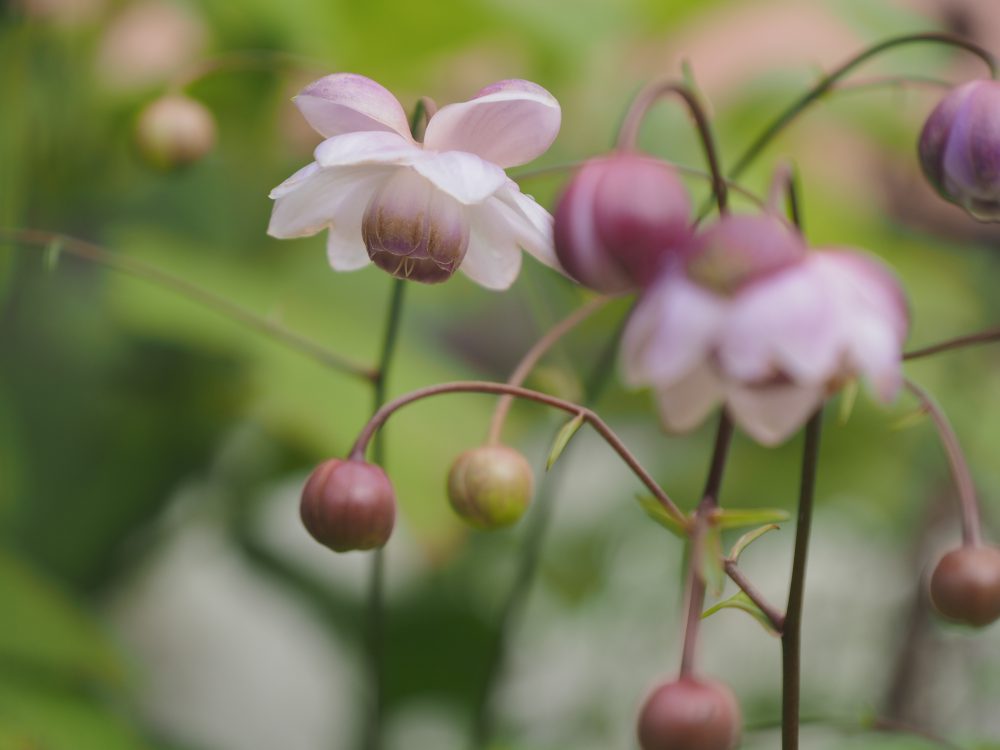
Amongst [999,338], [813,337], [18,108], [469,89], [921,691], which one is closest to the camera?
[813,337]

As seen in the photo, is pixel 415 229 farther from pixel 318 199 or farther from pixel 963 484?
pixel 963 484

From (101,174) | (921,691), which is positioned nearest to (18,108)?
(101,174)

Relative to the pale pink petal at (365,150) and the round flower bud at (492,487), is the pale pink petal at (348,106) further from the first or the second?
the round flower bud at (492,487)

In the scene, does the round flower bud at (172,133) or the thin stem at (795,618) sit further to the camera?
the round flower bud at (172,133)

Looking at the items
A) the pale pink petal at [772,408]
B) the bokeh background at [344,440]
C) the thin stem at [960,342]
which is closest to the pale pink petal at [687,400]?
the pale pink petal at [772,408]

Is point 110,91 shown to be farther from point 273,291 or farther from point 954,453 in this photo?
point 954,453

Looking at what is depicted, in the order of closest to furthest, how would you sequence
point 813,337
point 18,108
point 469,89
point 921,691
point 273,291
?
point 813,337 < point 18,108 < point 273,291 < point 921,691 < point 469,89

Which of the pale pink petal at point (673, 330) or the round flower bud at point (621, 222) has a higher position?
the round flower bud at point (621, 222)
